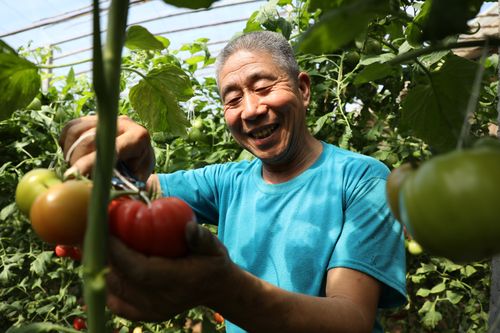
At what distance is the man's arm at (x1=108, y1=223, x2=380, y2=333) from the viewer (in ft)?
2.09

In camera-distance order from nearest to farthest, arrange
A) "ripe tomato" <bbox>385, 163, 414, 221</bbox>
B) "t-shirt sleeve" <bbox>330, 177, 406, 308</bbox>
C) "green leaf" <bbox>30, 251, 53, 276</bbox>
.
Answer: "ripe tomato" <bbox>385, 163, 414, 221</bbox> < "t-shirt sleeve" <bbox>330, 177, 406, 308</bbox> < "green leaf" <bbox>30, 251, 53, 276</bbox>

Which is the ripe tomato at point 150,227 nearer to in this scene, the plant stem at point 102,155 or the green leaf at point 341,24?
→ the plant stem at point 102,155

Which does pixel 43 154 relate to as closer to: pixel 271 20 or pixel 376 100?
pixel 271 20

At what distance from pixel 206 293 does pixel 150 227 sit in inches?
6.7

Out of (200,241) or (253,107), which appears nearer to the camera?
(200,241)

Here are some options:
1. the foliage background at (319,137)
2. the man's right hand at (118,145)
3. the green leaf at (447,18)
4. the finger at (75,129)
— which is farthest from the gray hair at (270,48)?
the green leaf at (447,18)

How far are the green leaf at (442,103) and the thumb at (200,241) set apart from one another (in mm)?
326

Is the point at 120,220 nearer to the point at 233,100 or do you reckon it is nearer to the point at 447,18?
the point at 447,18

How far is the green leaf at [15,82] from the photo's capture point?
73 cm

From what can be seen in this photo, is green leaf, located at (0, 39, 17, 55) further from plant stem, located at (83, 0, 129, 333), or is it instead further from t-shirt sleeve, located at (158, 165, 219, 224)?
t-shirt sleeve, located at (158, 165, 219, 224)

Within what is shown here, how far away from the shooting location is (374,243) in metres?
1.34

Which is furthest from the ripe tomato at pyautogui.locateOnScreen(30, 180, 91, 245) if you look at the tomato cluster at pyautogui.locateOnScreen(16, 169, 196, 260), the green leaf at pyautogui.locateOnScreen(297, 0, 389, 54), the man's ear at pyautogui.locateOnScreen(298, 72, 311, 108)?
the man's ear at pyautogui.locateOnScreen(298, 72, 311, 108)

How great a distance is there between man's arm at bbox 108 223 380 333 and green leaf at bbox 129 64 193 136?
42 centimetres

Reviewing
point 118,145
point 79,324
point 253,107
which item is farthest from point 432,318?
point 118,145
